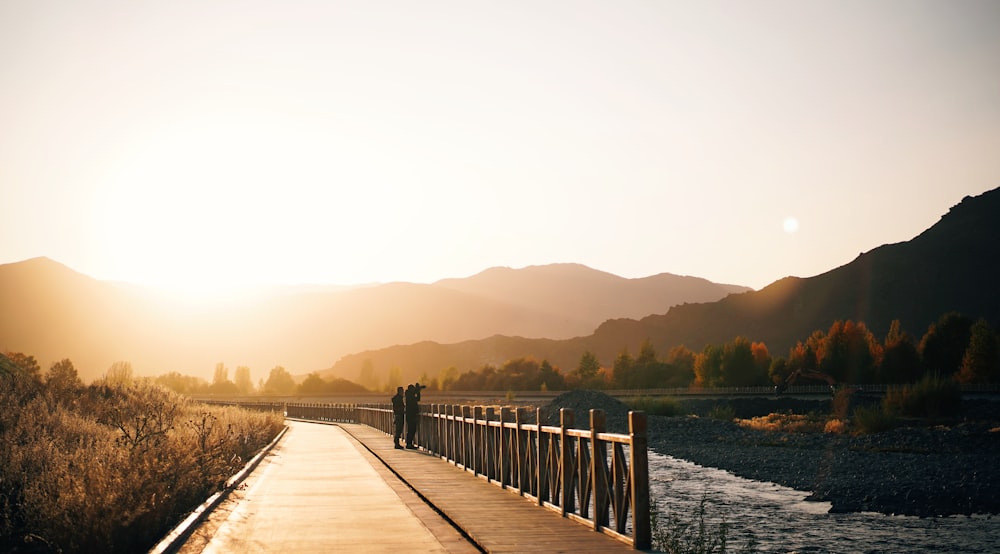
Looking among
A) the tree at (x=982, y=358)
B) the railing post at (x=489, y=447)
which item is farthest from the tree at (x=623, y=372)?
the railing post at (x=489, y=447)

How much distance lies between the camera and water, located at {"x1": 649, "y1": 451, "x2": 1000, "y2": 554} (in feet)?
75.8

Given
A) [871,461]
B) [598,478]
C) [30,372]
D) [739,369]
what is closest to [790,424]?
[871,461]

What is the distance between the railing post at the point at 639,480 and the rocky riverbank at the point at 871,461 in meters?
20.8

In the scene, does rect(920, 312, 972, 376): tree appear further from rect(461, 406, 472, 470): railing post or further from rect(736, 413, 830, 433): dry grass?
rect(461, 406, 472, 470): railing post

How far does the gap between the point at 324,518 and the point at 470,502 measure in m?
2.69

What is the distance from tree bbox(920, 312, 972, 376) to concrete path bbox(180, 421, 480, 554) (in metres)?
138

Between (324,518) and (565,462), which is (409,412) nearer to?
(324,518)

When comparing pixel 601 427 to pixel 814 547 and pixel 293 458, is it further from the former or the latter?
pixel 293 458

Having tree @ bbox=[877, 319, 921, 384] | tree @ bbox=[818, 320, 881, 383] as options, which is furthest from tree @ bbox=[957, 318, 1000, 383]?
tree @ bbox=[818, 320, 881, 383]

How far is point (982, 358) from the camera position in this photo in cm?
13125

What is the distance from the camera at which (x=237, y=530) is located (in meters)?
13.1

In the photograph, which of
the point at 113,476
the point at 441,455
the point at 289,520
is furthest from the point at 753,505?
the point at 113,476

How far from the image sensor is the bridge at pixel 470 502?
11602mm

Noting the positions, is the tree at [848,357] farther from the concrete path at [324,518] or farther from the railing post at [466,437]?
the concrete path at [324,518]
